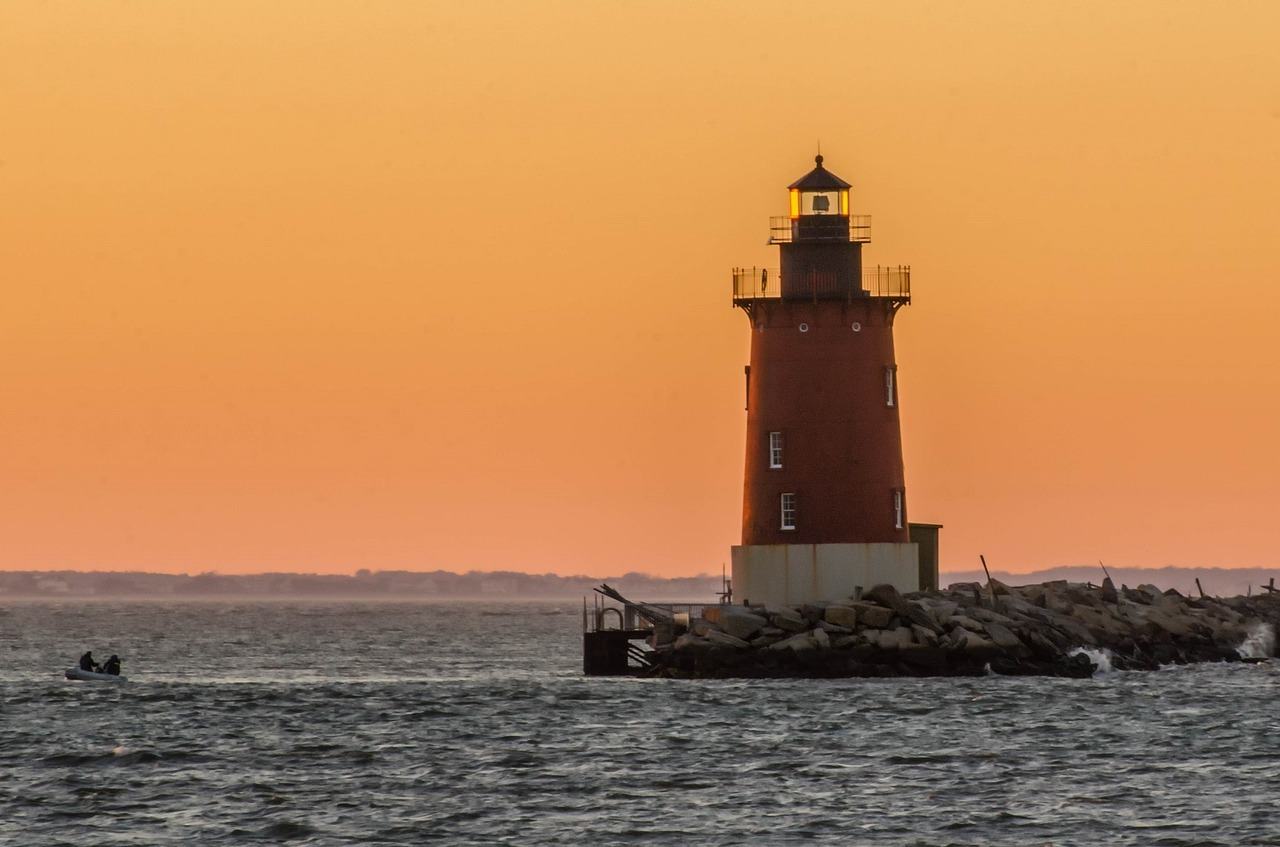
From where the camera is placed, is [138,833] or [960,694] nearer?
[138,833]

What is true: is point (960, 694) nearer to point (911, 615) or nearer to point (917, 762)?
point (911, 615)

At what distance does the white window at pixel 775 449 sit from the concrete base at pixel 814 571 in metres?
2.20

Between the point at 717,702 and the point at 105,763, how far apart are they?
50.0 feet

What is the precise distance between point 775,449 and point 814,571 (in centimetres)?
347

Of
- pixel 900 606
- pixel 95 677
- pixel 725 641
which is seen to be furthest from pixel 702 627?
pixel 95 677

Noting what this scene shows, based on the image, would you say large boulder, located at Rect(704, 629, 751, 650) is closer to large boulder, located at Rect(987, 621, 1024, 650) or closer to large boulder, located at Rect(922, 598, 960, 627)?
large boulder, located at Rect(922, 598, 960, 627)

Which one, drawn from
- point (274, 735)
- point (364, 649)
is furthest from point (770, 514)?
point (364, 649)

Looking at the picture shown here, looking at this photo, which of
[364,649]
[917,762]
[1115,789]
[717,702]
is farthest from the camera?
[364,649]

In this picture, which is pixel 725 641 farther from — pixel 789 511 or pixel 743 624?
pixel 789 511

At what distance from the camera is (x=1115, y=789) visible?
39.2m

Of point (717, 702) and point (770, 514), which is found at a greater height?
point (770, 514)

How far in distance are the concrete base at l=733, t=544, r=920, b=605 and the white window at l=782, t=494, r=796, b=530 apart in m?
0.60

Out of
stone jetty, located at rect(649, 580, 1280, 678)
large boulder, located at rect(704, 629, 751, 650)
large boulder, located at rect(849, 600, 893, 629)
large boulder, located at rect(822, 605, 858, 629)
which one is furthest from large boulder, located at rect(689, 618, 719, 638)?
large boulder, located at rect(849, 600, 893, 629)

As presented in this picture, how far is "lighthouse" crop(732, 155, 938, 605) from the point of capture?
197 feet
